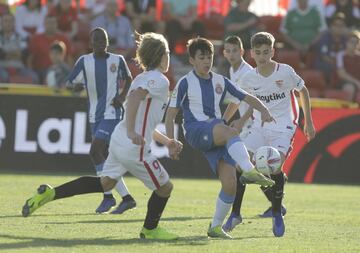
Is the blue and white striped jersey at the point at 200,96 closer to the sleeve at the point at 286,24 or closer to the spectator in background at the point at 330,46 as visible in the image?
the spectator in background at the point at 330,46

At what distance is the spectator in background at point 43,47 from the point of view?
790 inches

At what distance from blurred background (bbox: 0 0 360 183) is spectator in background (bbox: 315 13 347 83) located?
21 millimetres

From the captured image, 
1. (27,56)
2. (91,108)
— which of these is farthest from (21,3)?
(91,108)

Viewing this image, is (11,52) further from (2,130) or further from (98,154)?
(98,154)

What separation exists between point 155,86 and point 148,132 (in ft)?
1.38

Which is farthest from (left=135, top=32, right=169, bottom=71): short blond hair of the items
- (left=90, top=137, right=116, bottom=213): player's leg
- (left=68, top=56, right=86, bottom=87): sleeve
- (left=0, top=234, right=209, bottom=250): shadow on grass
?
(left=68, top=56, right=86, bottom=87): sleeve

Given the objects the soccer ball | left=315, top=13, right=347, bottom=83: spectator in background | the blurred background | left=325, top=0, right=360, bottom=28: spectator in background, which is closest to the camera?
the soccer ball

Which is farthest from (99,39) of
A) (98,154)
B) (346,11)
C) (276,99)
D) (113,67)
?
(346,11)

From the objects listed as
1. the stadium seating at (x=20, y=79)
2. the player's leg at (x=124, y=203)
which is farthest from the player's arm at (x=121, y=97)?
the stadium seating at (x=20, y=79)

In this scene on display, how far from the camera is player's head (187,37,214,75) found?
372 inches

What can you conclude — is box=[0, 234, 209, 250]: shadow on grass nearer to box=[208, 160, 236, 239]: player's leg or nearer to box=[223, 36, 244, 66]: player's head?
box=[208, 160, 236, 239]: player's leg

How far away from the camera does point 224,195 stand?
9484 mm

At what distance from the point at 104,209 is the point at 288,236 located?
2.62 m

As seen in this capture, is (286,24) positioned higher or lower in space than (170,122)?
lower
